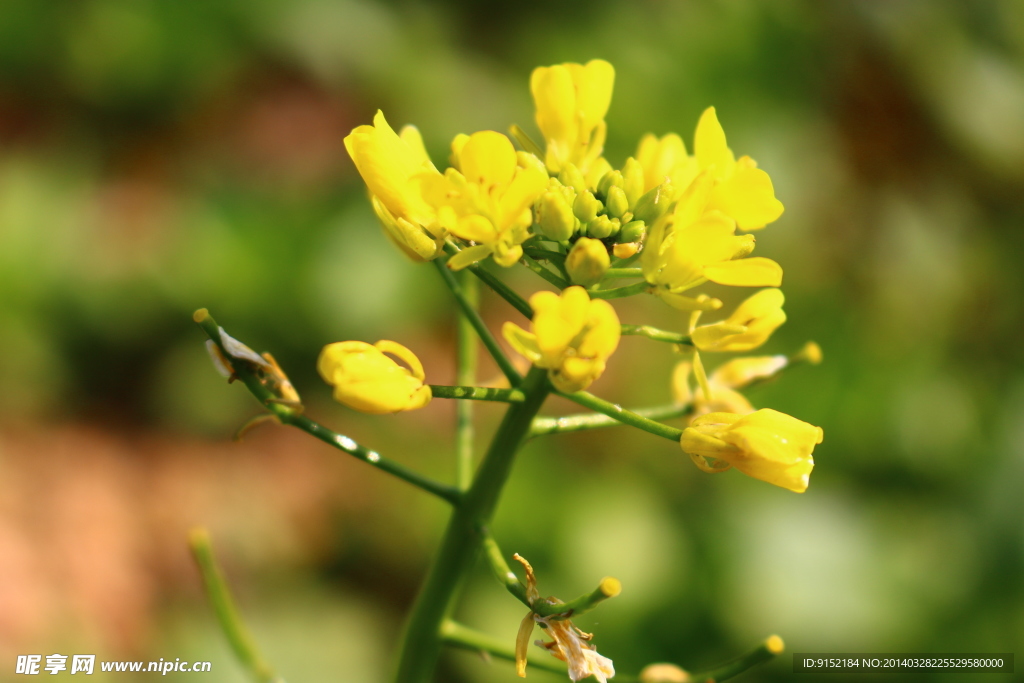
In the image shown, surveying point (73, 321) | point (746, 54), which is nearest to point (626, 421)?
point (73, 321)

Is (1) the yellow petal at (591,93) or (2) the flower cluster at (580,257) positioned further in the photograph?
(1) the yellow petal at (591,93)

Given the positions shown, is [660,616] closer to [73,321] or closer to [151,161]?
[73,321]

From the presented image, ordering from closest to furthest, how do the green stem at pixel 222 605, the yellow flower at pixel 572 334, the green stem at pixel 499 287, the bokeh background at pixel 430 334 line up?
the yellow flower at pixel 572 334 → the green stem at pixel 499 287 → the green stem at pixel 222 605 → the bokeh background at pixel 430 334

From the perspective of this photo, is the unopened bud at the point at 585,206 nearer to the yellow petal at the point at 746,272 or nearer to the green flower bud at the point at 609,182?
the green flower bud at the point at 609,182

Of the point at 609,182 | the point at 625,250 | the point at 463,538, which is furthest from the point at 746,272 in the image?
the point at 463,538

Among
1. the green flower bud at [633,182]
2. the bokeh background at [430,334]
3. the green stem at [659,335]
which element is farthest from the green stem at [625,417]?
the bokeh background at [430,334]

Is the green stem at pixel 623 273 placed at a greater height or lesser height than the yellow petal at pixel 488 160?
lesser
